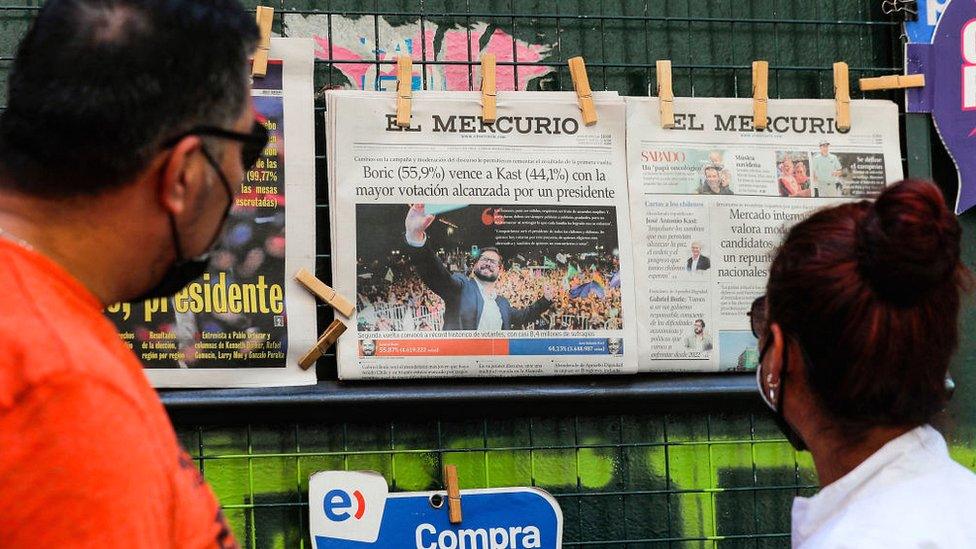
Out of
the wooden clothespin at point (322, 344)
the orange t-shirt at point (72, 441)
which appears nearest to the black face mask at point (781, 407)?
the orange t-shirt at point (72, 441)

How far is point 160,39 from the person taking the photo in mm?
1250

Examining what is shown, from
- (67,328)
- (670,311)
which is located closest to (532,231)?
(670,311)

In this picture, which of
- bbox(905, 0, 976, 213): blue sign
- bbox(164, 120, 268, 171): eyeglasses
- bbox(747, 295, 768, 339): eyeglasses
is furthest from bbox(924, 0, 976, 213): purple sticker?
bbox(164, 120, 268, 171): eyeglasses

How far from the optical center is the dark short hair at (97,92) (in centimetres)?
121

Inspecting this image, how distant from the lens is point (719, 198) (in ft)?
10.2

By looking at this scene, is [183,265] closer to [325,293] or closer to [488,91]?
[325,293]

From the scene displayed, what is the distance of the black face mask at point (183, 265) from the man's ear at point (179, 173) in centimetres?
1

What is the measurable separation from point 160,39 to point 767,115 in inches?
88.5

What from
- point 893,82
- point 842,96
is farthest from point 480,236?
point 893,82

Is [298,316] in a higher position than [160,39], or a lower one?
lower

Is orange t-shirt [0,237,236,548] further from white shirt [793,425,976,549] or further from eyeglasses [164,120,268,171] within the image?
white shirt [793,425,976,549]

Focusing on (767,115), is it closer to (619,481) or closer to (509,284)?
(509,284)

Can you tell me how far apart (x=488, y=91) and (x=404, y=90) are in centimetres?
23

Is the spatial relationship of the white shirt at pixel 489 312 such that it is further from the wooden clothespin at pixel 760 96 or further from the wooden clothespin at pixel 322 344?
the wooden clothespin at pixel 760 96
